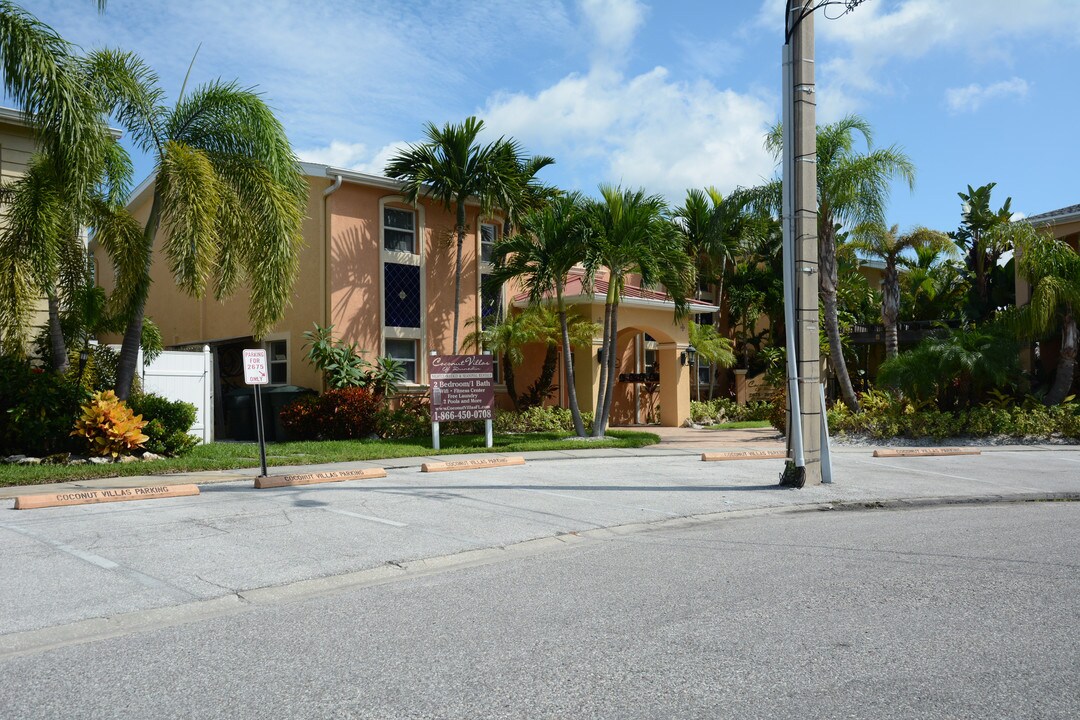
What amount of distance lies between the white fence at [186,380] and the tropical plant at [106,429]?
11.8 ft

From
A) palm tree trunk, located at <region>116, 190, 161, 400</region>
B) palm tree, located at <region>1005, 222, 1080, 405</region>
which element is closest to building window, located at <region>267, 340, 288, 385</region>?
palm tree trunk, located at <region>116, 190, 161, 400</region>

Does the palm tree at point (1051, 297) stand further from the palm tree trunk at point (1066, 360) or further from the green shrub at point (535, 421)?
the green shrub at point (535, 421)

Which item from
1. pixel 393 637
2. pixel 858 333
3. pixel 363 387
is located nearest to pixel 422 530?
pixel 393 637

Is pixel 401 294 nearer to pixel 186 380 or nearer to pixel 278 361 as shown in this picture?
pixel 278 361

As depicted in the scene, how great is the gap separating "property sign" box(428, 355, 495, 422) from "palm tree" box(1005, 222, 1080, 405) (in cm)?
1242

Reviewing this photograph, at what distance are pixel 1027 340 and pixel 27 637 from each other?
71.4 ft

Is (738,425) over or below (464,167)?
below

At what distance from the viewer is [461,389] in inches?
718

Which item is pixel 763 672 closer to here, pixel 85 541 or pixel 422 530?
pixel 422 530

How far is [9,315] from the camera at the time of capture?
1366 centimetres

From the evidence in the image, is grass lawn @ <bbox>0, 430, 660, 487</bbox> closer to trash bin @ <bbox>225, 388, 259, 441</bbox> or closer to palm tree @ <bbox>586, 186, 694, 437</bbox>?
trash bin @ <bbox>225, 388, 259, 441</bbox>

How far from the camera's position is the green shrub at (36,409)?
13781 mm

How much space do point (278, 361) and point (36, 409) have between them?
8572 millimetres

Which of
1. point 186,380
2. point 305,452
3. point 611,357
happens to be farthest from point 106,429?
point 611,357
